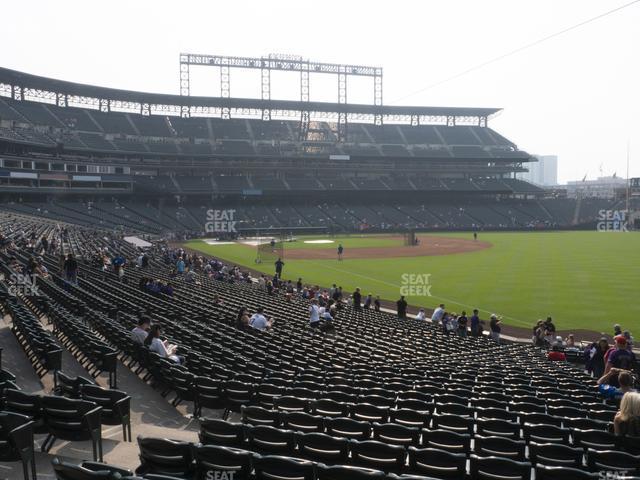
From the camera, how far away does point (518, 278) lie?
36438mm

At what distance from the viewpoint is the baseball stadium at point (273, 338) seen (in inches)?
241

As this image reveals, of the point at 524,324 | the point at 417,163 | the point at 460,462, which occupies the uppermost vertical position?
the point at 417,163

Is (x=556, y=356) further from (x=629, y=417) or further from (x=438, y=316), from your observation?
(x=629, y=417)

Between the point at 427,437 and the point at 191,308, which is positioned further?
the point at 191,308

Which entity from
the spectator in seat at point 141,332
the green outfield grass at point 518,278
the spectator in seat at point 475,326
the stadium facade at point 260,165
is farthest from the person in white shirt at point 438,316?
the stadium facade at point 260,165

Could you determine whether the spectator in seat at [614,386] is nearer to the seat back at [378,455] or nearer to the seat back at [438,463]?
the seat back at [438,463]

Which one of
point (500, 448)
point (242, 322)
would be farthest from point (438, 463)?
point (242, 322)

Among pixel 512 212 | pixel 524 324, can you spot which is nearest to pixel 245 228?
pixel 512 212

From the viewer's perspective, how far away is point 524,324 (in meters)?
23.8

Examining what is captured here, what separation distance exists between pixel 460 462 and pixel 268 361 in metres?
6.64

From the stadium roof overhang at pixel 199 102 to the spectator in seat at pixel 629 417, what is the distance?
80.3m

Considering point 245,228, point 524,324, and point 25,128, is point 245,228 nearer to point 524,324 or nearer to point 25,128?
point 25,128

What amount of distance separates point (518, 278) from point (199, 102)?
7070 cm

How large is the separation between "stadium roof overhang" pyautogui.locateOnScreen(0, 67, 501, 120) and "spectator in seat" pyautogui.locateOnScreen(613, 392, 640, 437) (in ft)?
263
